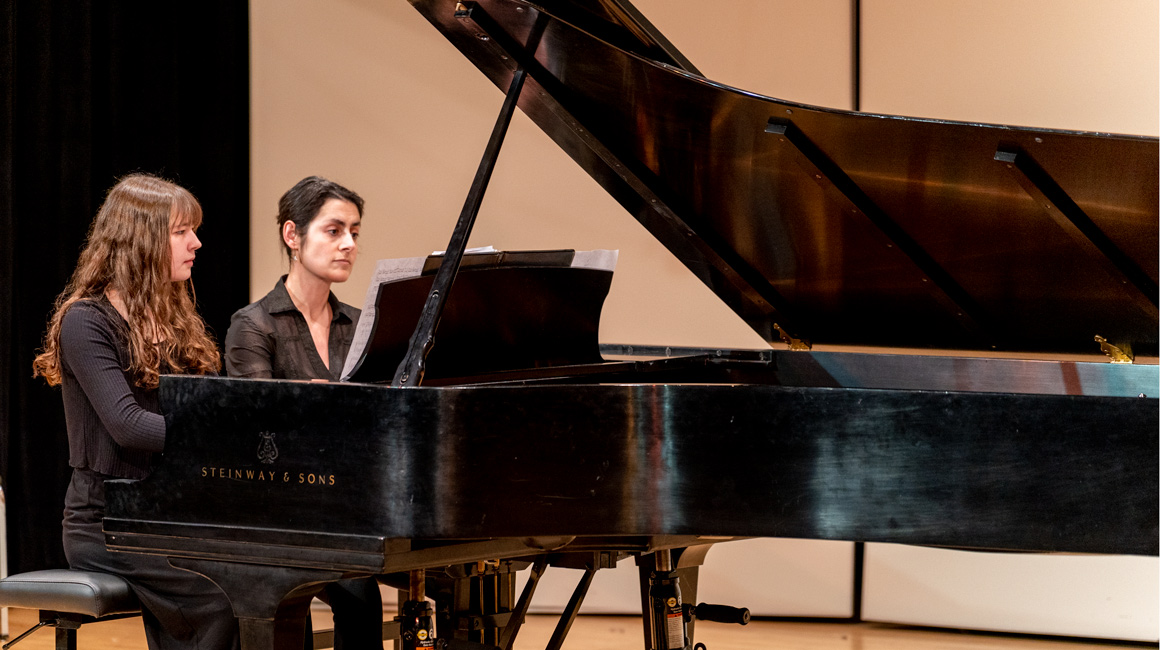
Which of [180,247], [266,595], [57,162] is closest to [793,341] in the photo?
[180,247]

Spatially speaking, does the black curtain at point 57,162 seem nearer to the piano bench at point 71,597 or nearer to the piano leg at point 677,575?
the piano bench at point 71,597

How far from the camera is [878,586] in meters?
4.21

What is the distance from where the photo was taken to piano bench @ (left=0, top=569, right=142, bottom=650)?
2.33 m

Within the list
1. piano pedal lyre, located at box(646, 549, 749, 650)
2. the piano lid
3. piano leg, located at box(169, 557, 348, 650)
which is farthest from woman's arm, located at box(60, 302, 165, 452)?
piano pedal lyre, located at box(646, 549, 749, 650)

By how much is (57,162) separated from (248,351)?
192cm

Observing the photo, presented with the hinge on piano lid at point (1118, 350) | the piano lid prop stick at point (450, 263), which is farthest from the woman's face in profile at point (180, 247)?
the hinge on piano lid at point (1118, 350)

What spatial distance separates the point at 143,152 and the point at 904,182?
304 centimetres

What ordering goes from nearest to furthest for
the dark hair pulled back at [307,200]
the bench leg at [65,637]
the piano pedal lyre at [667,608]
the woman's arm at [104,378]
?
the woman's arm at [104,378]
the bench leg at [65,637]
the piano pedal lyre at [667,608]
the dark hair pulled back at [307,200]

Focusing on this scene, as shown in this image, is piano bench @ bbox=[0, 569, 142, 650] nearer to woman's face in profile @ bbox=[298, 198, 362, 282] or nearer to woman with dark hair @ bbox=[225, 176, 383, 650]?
woman with dark hair @ bbox=[225, 176, 383, 650]

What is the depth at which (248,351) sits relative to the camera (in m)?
2.80

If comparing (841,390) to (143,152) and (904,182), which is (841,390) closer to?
(904,182)

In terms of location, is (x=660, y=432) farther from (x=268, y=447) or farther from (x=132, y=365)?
(x=132, y=365)

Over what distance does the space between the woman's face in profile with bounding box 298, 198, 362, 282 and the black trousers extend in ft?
2.40

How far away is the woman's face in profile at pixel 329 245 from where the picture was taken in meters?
2.88
